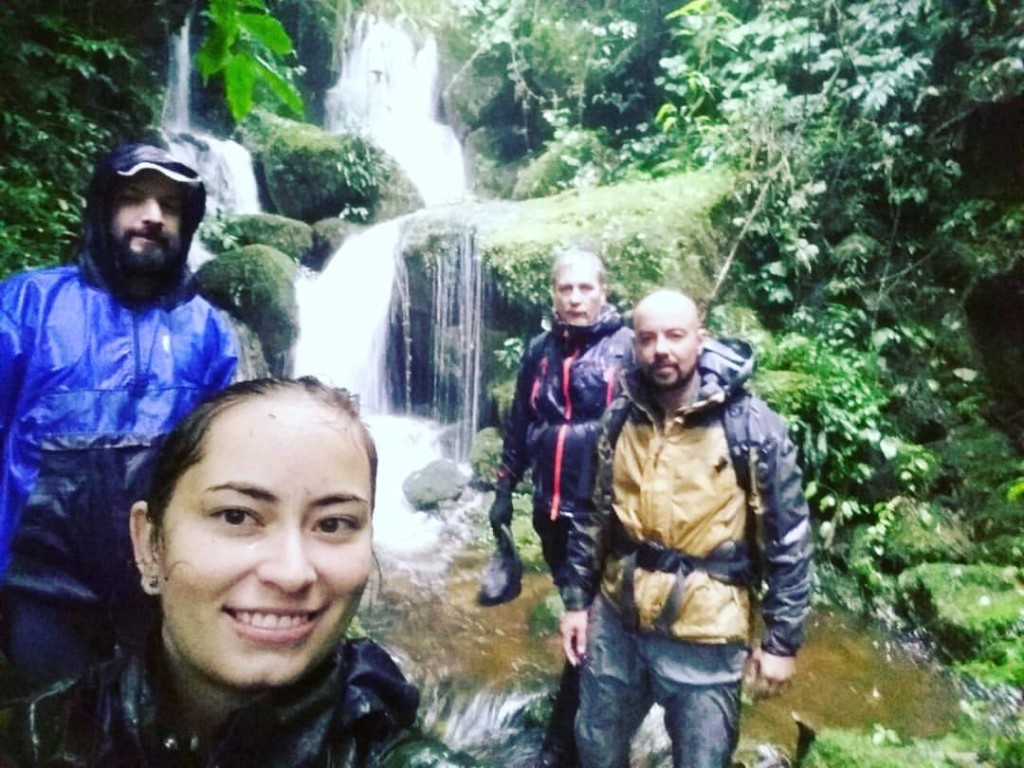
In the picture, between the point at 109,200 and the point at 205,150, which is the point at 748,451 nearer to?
the point at 109,200

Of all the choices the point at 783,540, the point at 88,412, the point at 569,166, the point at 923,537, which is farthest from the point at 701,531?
the point at 569,166

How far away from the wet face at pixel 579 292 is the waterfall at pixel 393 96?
11894mm

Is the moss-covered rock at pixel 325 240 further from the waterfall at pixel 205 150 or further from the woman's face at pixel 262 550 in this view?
the woman's face at pixel 262 550

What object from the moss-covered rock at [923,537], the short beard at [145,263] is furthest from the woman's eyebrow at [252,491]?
the moss-covered rock at [923,537]

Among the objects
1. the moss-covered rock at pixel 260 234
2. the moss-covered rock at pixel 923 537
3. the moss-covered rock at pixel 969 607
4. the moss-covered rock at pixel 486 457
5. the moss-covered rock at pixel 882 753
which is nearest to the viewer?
the moss-covered rock at pixel 882 753

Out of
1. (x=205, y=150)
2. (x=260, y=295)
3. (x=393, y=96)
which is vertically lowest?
(x=260, y=295)

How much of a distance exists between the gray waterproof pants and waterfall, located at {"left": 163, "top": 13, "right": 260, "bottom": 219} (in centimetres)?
950

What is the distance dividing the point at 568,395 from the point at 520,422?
1.25ft

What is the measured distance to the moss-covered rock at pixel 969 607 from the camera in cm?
439

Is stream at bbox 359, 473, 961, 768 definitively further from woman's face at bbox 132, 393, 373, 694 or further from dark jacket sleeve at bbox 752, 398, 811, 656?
woman's face at bbox 132, 393, 373, 694

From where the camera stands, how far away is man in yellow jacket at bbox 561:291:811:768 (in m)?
2.32

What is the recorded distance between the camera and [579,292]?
10.1ft

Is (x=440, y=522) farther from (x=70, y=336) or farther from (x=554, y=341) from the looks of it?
(x=70, y=336)

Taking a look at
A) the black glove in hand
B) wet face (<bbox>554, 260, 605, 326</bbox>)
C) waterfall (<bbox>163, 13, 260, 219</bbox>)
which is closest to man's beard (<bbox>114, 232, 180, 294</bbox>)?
wet face (<bbox>554, 260, 605, 326</bbox>)
